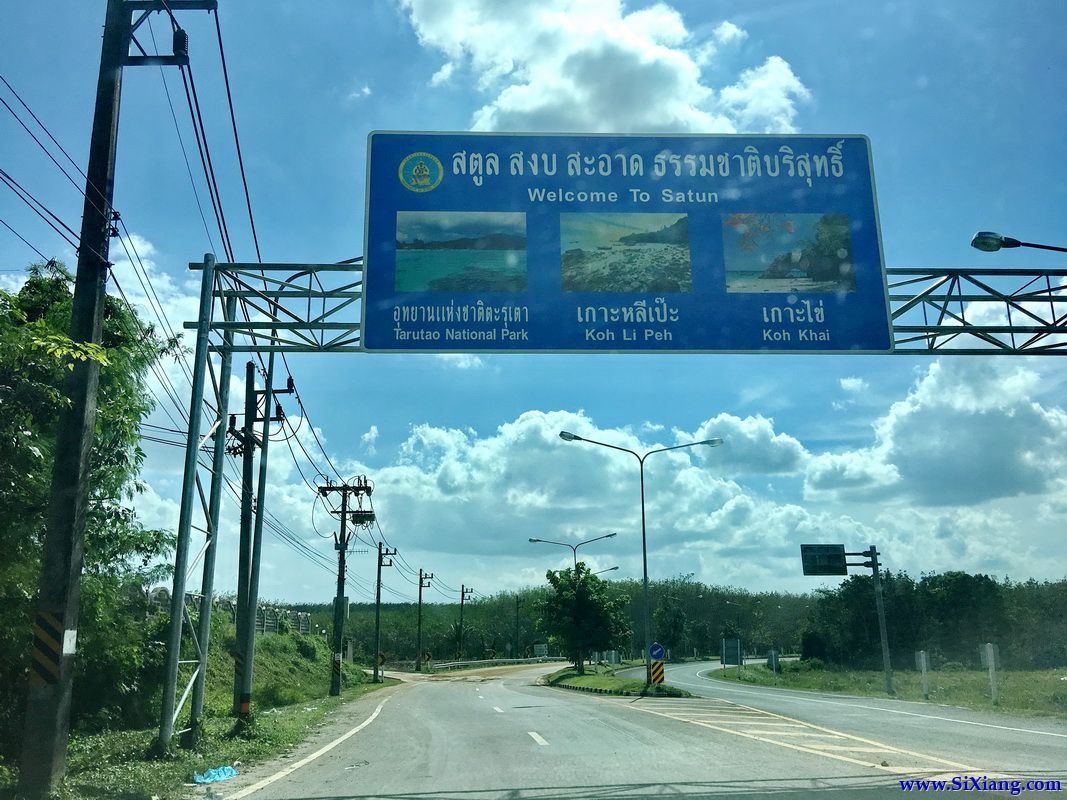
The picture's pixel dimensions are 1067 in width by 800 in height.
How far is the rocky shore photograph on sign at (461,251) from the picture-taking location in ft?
40.6

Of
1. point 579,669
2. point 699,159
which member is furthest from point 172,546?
point 579,669

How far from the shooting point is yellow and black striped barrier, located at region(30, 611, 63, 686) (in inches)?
386

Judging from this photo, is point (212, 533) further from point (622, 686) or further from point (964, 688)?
point (964, 688)

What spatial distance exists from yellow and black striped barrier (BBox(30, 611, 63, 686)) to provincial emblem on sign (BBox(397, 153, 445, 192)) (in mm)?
7397

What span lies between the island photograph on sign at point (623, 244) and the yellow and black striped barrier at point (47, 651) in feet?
17.2

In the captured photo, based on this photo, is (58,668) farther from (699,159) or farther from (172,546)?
(699,159)

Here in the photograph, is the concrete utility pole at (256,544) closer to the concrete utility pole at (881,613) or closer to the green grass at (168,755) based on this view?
the green grass at (168,755)

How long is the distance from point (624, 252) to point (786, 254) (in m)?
2.47

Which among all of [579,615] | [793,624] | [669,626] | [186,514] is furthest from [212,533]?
[793,624]

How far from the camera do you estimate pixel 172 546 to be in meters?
18.4

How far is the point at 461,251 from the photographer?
1249 cm

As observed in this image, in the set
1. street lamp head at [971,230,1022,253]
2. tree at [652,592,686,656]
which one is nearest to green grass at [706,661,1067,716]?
street lamp head at [971,230,1022,253]

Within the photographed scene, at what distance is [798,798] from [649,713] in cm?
1357

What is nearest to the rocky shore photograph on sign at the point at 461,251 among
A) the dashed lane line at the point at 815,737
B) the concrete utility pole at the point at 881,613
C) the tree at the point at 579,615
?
the dashed lane line at the point at 815,737
